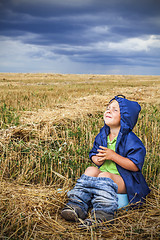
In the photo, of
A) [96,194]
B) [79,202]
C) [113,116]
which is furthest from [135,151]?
[79,202]

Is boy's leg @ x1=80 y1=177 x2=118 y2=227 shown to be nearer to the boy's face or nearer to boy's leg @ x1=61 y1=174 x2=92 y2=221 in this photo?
boy's leg @ x1=61 y1=174 x2=92 y2=221

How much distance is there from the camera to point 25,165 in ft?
11.1

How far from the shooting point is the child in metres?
2.24

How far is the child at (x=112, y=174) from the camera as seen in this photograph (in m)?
2.24

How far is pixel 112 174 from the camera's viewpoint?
96.5 inches

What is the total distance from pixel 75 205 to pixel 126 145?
31.9 inches

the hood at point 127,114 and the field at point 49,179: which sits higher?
the hood at point 127,114

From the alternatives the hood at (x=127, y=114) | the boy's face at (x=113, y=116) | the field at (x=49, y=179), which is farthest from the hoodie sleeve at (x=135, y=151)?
the field at (x=49, y=179)

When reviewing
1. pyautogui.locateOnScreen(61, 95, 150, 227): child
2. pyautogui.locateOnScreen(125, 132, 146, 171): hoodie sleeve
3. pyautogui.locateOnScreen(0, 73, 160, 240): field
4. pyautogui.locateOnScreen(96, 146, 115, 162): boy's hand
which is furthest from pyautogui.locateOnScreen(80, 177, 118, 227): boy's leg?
pyautogui.locateOnScreen(125, 132, 146, 171): hoodie sleeve

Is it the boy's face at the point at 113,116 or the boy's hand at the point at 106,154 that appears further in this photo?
the boy's face at the point at 113,116

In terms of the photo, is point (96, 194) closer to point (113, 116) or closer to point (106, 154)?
point (106, 154)

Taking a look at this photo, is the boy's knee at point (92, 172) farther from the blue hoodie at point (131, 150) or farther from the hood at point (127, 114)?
the hood at point (127, 114)

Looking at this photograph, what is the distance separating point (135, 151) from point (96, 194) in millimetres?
603

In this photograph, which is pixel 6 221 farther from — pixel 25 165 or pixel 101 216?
pixel 25 165
